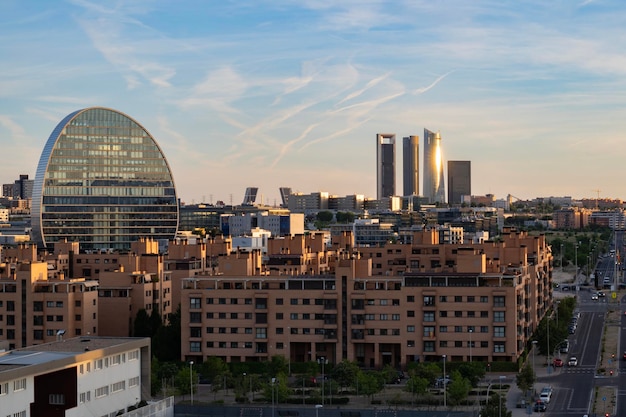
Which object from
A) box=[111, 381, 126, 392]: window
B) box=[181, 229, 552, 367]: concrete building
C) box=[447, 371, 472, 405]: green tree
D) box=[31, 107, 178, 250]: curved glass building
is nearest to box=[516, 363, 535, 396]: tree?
box=[447, 371, 472, 405]: green tree

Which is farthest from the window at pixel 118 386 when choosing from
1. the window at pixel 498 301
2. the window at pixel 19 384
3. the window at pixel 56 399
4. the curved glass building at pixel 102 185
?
the curved glass building at pixel 102 185

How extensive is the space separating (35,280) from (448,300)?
23.8m

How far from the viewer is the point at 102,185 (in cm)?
14600

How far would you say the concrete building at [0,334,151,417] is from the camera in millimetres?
39906

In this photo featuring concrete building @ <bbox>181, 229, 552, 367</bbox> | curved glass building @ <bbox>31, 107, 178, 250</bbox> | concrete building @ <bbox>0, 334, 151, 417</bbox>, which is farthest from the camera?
curved glass building @ <bbox>31, 107, 178, 250</bbox>

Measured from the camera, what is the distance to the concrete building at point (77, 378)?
39.9 m

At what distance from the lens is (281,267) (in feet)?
277

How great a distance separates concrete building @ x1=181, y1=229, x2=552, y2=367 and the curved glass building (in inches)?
2965

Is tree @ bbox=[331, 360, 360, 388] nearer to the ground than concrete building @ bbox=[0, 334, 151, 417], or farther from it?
nearer to the ground

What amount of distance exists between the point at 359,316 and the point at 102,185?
8433 cm

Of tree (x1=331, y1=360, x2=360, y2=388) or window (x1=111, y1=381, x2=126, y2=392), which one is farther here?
tree (x1=331, y1=360, x2=360, y2=388)

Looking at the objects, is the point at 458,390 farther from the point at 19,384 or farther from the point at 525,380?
the point at 19,384

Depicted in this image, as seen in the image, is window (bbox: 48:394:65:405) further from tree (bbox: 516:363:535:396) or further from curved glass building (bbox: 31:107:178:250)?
curved glass building (bbox: 31:107:178:250)

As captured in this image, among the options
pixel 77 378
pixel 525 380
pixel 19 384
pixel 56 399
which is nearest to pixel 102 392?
pixel 77 378
